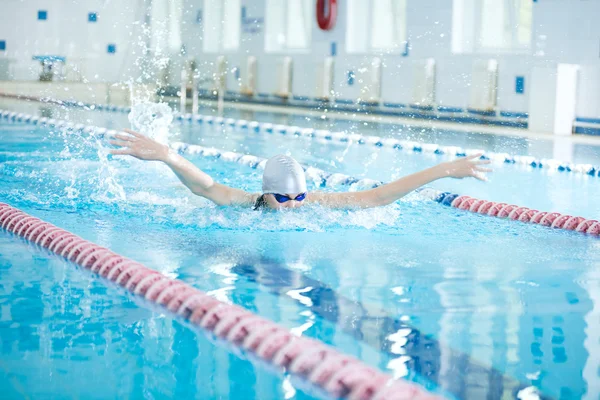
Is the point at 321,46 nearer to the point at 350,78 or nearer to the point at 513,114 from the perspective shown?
the point at 350,78

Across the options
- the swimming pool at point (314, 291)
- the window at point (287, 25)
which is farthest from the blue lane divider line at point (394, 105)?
the swimming pool at point (314, 291)

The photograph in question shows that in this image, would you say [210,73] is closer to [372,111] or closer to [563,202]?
[372,111]

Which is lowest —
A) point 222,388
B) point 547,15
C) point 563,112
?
point 222,388

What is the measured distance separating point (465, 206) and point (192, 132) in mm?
5980

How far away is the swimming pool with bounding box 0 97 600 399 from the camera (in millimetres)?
2469

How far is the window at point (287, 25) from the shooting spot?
680 inches

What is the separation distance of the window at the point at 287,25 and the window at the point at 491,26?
4247 mm

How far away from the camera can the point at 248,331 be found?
8.66ft

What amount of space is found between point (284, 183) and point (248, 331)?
5.99ft

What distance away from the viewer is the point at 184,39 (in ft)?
68.0

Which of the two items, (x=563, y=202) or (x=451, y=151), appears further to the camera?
(x=451, y=151)

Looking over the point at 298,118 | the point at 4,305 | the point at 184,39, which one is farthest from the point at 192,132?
the point at 184,39

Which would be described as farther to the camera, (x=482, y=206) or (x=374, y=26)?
(x=374, y=26)

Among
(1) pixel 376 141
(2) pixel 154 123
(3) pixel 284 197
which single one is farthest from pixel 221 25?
(3) pixel 284 197
